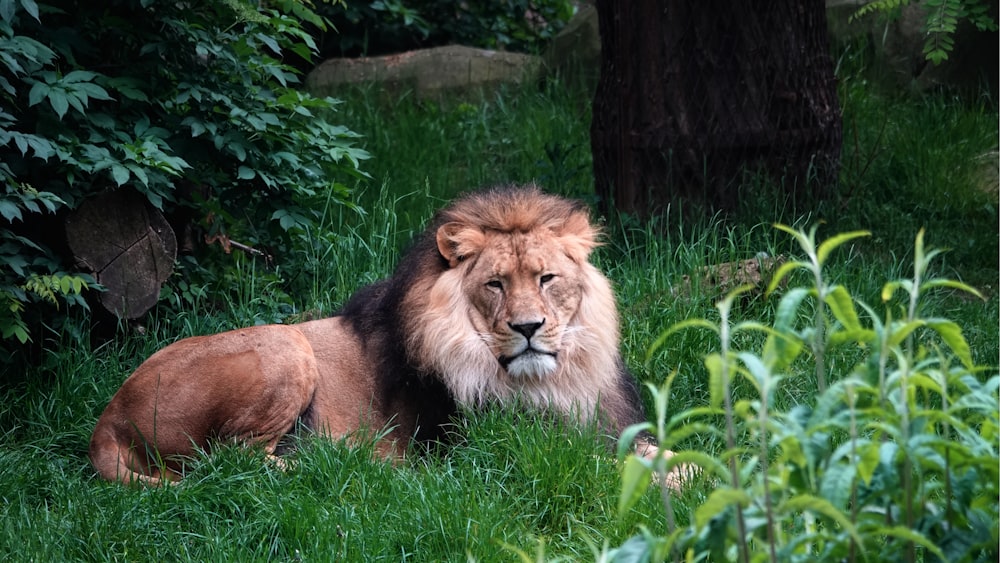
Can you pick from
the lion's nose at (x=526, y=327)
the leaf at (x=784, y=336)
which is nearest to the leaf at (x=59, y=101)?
the lion's nose at (x=526, y=327)

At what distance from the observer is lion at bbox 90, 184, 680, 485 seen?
4.61 metres

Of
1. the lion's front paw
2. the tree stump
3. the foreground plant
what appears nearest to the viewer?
the foreground plant

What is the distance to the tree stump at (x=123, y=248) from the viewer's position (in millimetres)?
5566

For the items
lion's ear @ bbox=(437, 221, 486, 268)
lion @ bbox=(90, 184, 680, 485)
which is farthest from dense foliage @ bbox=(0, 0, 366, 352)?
lion's ear @ bbox=(437, 221, 486, 268)

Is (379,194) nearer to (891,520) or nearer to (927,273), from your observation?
(927,273)

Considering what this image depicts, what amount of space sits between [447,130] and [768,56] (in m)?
2.94

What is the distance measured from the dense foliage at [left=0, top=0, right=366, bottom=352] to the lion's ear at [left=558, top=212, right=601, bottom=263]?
1781 millimetres

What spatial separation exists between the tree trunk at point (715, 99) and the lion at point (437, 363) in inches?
82.2

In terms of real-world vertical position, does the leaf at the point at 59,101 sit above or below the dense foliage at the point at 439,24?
below

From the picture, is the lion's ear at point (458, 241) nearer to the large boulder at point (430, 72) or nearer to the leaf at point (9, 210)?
the leaf at point (9, 210)

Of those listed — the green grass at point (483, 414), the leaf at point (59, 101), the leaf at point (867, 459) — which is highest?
the leaf at point (59, 101)

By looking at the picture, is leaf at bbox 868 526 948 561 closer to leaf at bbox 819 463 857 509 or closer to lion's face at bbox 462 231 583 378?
leaf at bbox 819 463 857 509

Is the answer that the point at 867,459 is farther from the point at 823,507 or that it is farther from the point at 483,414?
the point at 483,414

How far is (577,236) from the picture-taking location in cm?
483
